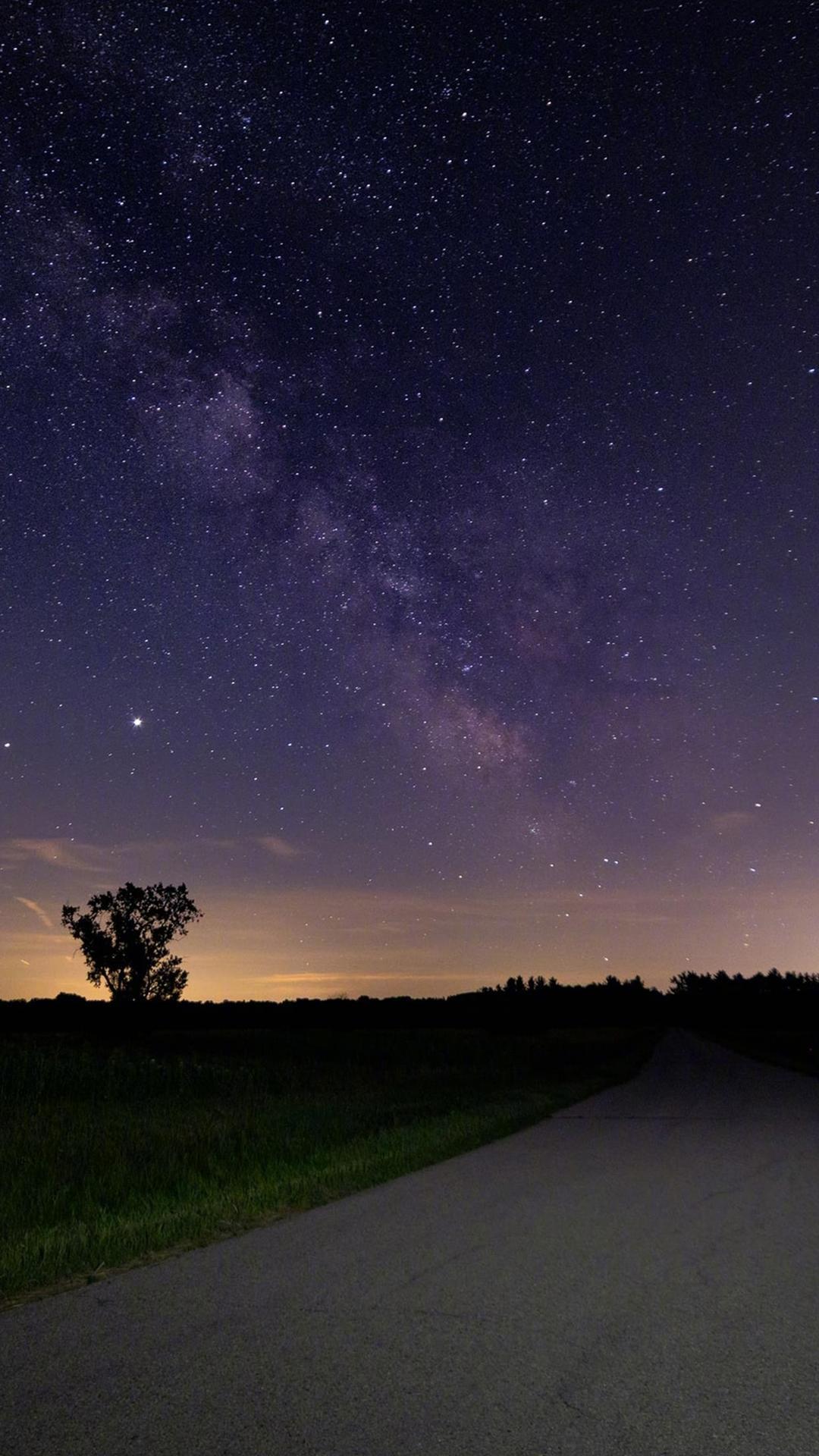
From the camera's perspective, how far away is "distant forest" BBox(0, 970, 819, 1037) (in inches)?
3135

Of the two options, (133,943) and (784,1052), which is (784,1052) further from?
(133,943)

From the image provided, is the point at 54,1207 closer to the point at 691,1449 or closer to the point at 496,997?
the point at 691,1449

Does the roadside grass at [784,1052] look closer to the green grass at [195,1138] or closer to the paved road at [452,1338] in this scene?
the green grass at [195,1138]

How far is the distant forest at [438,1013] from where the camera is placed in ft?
261

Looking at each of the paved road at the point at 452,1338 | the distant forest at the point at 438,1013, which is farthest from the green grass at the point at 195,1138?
the distant forest at the point at 438,1013

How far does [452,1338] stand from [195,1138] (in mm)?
7759

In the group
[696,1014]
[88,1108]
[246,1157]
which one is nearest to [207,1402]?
[246,1157]

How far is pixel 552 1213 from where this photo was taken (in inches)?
308

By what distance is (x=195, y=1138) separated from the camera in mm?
11633

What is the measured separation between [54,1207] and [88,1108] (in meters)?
8.75

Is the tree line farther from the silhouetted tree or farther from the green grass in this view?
the green grass

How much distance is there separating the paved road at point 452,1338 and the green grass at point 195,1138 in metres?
0.71

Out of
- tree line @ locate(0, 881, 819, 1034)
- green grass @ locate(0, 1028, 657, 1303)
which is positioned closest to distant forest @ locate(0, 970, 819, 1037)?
tree line @ locate(0, 881, 819, 1034)

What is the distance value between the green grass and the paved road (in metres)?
0.71
